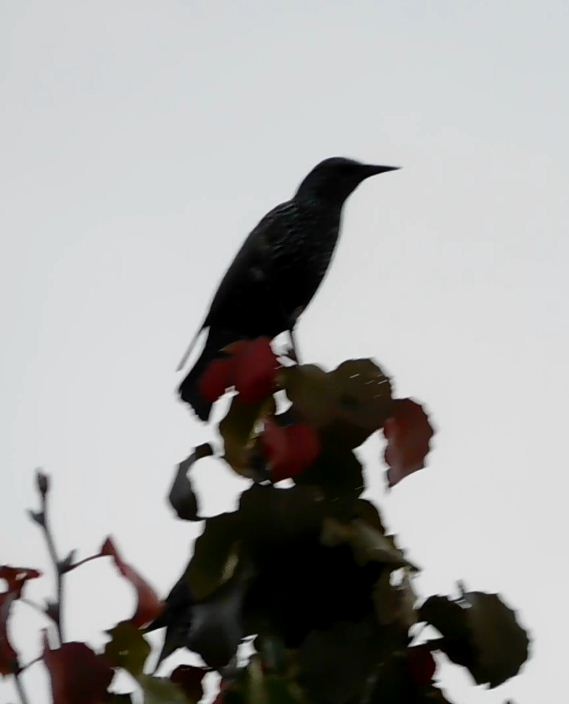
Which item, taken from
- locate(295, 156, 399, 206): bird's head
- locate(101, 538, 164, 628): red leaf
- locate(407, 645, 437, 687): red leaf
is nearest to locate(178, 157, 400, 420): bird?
locate(295, 156, 399, 206): bird's head

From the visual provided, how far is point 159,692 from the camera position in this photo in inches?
51.8

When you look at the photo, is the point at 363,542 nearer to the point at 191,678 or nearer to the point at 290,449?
the point at 290,449

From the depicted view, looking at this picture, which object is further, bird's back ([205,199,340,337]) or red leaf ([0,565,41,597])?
bird's back ([205,199,340,337])

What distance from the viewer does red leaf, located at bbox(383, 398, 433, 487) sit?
1.57 metres

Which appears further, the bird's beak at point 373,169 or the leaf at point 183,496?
the bird's beak at point 373,169

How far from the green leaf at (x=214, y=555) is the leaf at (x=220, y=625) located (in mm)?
13

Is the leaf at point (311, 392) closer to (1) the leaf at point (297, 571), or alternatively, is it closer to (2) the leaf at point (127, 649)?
(1) the leaf at point (297, 571)

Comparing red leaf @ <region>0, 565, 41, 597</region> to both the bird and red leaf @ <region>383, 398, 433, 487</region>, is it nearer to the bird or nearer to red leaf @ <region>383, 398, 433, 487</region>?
red leaf @ <region>383, 398, 433, 487</region>

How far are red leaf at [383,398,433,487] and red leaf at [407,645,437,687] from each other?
0.23 meters

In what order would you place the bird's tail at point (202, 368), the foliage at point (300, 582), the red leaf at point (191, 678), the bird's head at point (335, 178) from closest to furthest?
the foliage at point (300, 582) < the red leaf at point (191, 678) < the bird's tail at point (202, 368) < the bird's head at point (335, 178)

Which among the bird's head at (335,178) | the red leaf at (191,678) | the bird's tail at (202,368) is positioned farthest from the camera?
the bird's head at (335,178)

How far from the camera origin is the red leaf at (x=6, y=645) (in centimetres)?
147

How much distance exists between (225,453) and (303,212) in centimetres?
153

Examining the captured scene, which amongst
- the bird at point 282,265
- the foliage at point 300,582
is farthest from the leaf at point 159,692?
the bird at point 282,265
